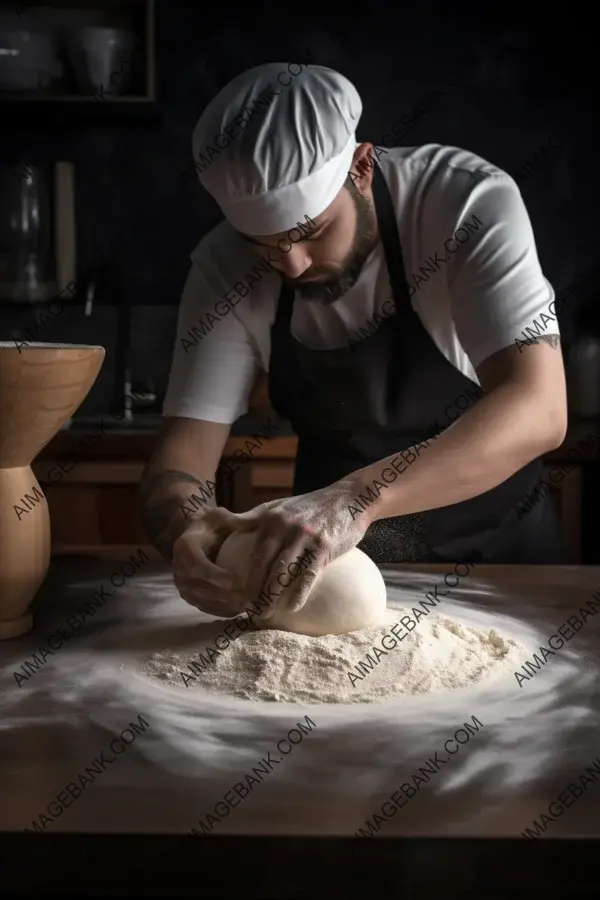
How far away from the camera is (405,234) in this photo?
5.06 ft

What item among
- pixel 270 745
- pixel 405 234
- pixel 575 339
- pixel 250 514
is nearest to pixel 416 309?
pixel 405 234

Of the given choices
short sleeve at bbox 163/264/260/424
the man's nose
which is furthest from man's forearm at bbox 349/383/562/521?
short sleeve at bbox 163/264/260/424

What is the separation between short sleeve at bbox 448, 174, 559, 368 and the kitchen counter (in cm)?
46

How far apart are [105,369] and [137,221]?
1.46 feet

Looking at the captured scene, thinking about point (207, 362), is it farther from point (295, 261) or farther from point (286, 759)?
point (286, 759)

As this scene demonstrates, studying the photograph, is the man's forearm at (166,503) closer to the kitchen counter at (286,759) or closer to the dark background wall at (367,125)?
the kitchen counter at (286,759)

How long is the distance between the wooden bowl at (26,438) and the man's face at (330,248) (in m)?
0.42

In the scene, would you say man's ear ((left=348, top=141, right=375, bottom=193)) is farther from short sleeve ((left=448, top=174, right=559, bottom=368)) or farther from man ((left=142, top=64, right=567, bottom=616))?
short sleeve ((left=448, top=174, right=559, bottom=368))

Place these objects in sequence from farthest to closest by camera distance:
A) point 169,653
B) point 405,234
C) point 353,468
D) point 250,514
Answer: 1. point 353,468
2. point 405,234
3. point 250,514
4. point 169,653

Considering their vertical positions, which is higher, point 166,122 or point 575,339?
point 166,122

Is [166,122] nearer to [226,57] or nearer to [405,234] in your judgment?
[226,57]

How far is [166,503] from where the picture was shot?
1354mm

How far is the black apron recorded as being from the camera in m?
1.61

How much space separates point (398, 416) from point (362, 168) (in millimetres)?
423
